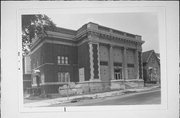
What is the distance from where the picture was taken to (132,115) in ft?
10.7

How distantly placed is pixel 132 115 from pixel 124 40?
1.22 metres

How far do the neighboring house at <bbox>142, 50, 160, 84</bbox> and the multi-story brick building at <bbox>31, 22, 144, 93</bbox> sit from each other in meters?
0.10

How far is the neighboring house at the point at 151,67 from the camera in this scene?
3.38m

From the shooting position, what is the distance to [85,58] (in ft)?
11.2

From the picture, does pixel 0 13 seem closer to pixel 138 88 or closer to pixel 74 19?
pixel 74 19

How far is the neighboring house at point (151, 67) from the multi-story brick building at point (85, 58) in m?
0.10

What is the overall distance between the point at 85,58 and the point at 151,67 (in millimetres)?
1094

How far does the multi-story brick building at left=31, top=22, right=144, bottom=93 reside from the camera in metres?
3.35

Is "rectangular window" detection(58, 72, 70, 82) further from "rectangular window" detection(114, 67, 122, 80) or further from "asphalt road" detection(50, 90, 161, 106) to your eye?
"rectangular window" detection(114, 67, 122, 80)

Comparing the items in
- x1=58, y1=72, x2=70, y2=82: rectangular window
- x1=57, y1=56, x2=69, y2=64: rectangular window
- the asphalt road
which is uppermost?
x1=57, y1=56, x2=69, y2=64: rectangular window

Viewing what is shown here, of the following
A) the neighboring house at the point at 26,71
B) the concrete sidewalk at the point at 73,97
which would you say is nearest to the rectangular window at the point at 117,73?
the concrete sidewalk at the point at 73,97

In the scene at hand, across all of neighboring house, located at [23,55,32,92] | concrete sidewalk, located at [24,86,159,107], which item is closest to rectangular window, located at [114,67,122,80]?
concrete sidewalk, located at [24,86,159,107]

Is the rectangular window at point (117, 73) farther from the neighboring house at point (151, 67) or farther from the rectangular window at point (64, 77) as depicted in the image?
the rectangular window at point (64, 77)

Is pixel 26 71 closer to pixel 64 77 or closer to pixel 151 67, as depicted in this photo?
pixel 64 77
